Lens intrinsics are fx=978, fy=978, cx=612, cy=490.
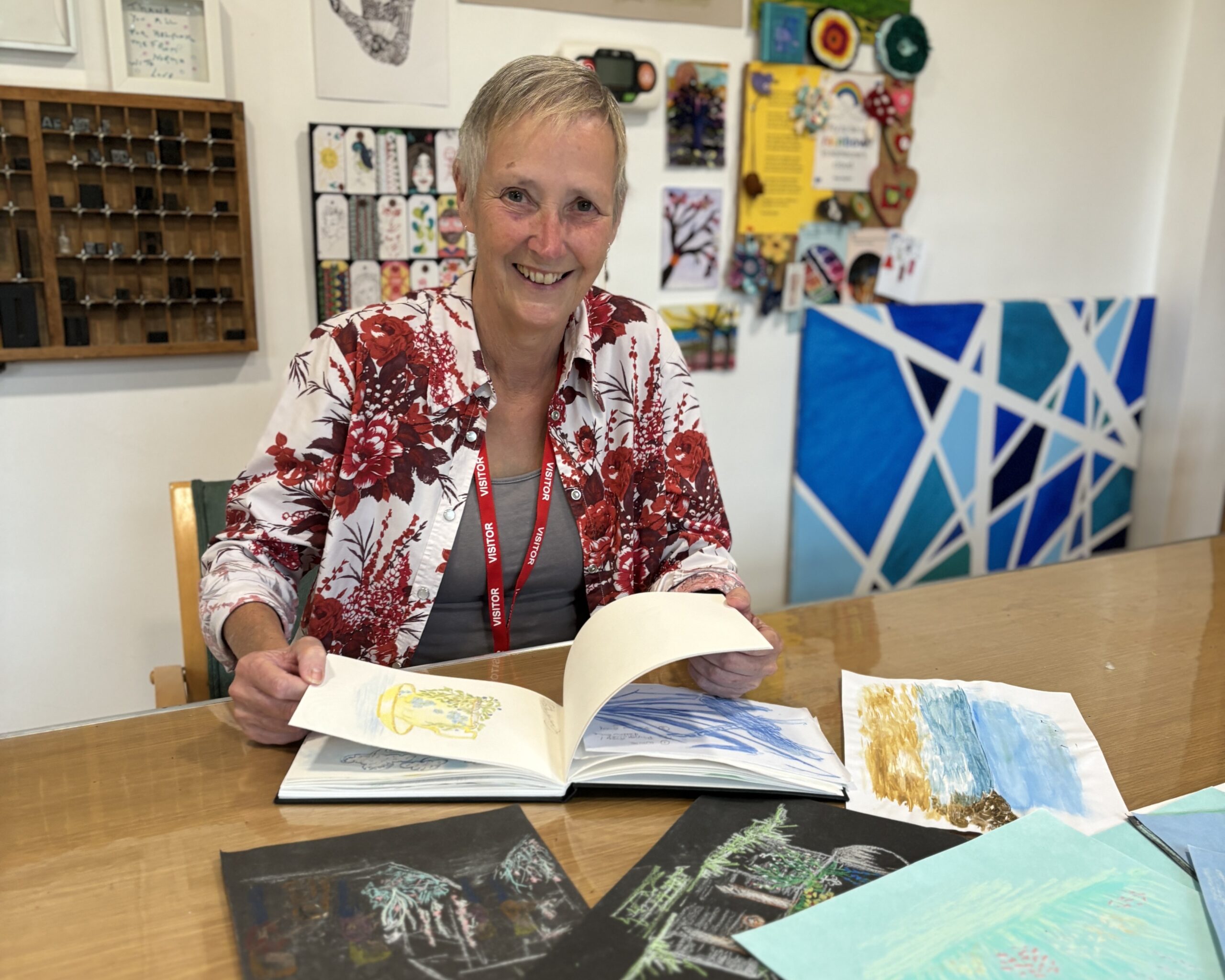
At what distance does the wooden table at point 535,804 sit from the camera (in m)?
0.74

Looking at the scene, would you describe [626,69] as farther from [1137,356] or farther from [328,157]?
[1137,356]

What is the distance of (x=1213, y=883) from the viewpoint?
31.1 inches

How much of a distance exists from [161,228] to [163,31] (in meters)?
0.36

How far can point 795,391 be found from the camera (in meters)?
2.69

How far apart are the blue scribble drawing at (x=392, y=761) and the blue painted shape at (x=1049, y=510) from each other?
2.65 m

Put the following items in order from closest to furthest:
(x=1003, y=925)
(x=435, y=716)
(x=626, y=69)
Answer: (x=1003, y=925)
(x=435, y=716)
(x=626, y=69)

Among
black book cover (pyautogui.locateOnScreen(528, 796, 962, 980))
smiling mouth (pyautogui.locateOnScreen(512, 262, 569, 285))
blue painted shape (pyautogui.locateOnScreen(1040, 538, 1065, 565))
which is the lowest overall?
blue painted shape (pyautogui.locateOnScreen(1040, 538, 1065, 565))

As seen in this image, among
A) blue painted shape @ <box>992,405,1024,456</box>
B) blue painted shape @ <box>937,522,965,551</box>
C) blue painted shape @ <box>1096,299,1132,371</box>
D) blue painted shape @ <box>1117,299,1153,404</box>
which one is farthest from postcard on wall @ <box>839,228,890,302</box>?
blue painted shape @ <box>1117,299,1153,404</box>

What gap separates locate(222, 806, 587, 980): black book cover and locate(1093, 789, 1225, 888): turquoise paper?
48cm

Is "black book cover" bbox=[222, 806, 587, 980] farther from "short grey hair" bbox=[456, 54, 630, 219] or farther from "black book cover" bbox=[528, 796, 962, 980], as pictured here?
"short grey hair" bbox=[456, 54, 630, 219]

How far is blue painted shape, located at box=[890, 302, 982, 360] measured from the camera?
2.72 m

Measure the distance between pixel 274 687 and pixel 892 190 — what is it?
2231 millimetres

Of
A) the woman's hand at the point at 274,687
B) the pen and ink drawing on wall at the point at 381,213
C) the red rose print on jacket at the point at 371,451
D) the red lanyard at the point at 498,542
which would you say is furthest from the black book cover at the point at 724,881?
the pen and ink drawing on wall at the point at 381,213

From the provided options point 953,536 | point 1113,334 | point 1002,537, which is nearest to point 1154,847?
point 953,536
